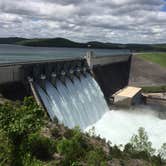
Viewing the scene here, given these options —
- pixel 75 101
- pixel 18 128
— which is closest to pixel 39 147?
pixel 18 128

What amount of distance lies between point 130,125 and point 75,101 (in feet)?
32.5

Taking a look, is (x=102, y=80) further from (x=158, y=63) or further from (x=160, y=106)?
(x=158, y=63)

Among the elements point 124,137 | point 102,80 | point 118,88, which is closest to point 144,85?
point 118,88

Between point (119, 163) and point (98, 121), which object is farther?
point (98, 121)

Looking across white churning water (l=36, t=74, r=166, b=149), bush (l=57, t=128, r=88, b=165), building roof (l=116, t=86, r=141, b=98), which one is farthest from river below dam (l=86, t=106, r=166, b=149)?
bush (l=57, t=128, r=88, b=165)

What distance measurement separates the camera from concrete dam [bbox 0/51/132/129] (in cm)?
3803

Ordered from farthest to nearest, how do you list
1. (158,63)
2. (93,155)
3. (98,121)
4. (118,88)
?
1. (158,63)
2. (118,88)
3. (98,121)
4. (93,155)

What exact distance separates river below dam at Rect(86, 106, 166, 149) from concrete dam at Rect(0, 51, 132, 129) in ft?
5.73

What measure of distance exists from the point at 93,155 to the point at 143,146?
11488mm

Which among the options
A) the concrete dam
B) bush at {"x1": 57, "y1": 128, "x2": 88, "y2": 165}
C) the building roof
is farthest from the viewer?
the building roof

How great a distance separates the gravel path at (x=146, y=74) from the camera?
84.9 meters

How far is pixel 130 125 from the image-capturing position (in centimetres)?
5003

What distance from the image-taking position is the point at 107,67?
74188 mm

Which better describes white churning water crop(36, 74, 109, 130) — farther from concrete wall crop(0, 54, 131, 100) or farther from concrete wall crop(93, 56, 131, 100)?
concrete wall crop(93, 56, 131, 100)
